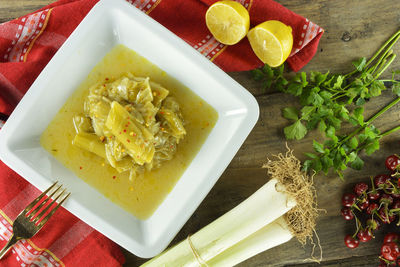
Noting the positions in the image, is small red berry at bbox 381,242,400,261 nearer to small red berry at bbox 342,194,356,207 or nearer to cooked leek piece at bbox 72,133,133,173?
small red berry at bbox 342,194,356,207

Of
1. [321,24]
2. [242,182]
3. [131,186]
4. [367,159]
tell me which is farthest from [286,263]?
[321,24]

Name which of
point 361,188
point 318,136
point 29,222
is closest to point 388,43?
point 318,136

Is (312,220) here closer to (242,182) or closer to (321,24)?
(242,182)

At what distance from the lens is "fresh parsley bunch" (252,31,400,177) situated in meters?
2.56

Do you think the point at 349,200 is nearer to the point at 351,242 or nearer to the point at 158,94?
the point at 351,242

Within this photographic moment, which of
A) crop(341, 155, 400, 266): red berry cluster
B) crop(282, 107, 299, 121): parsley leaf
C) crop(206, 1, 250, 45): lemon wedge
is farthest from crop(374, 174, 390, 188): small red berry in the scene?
crop(206, 1, 250, 45): lemon wedge

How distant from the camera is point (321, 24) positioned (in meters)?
2.76

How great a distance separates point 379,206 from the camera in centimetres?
264

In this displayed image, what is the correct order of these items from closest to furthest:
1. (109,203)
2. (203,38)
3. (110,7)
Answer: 1. (110,7)
2. (109,203)
3. (203,38)

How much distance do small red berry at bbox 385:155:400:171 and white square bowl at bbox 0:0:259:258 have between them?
1.06 m

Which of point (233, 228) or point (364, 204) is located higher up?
point (233, 228)

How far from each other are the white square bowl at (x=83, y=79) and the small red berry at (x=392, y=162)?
3.47ft

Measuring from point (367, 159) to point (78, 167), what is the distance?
198cm

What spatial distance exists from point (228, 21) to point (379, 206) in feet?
5.19
